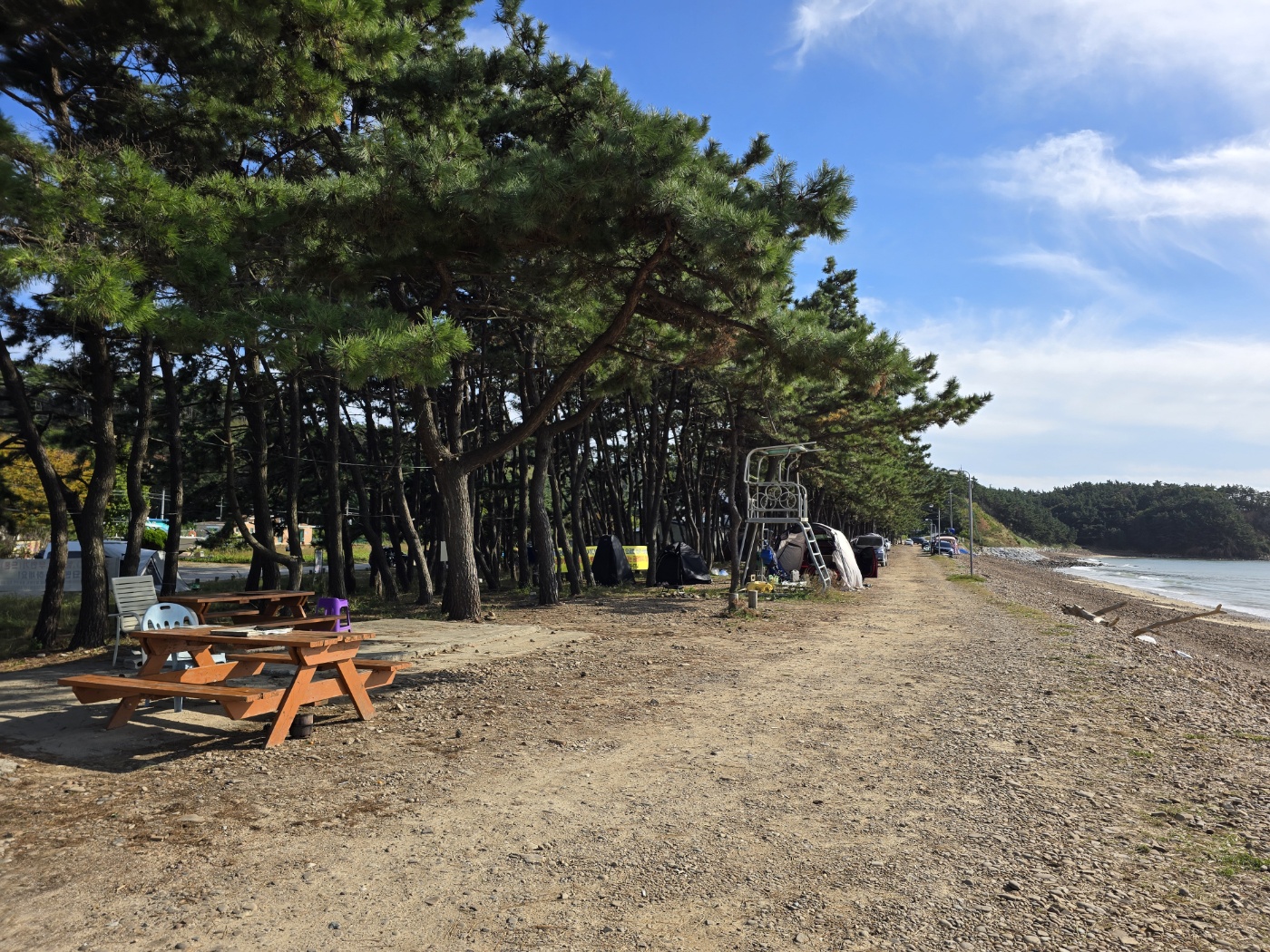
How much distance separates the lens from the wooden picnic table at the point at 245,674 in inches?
192

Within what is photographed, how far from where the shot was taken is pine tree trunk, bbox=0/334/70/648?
8758mm

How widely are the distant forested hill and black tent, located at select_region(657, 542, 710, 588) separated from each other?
125694mm

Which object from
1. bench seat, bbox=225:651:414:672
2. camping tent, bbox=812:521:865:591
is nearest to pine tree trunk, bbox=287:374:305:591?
bench seat, bbox=225:651:414:672

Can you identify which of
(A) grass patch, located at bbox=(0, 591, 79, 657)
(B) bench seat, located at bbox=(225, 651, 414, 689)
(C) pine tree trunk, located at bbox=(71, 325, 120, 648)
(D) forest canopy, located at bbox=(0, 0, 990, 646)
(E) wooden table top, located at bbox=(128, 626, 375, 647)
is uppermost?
(D) forest canopy, located at bbox=(0, 0, 990, 646)

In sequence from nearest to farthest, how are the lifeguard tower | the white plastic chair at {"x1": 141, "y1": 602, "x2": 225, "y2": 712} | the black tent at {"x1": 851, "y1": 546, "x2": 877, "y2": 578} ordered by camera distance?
the white plastic chair at {"x1": 141, "y1": 602, "x2": 225, "y2": 712}, the lifeguard tower, the black tent at {"x1": 851, "y1": 546, "x2": 877, "y2": 578}

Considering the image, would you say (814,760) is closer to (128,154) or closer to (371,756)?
(371,756)

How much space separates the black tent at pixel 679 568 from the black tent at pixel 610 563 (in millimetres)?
1449

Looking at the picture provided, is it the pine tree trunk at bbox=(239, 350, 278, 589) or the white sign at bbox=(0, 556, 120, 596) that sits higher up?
the pine tree trunk at bbox=(239, 350, 278, 589)

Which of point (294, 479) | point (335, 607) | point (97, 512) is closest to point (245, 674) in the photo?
point (335, 607)

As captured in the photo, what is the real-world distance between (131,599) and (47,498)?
7.96 feet

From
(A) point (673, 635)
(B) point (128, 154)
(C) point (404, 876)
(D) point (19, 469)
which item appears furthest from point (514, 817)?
(D) point (19, 469)

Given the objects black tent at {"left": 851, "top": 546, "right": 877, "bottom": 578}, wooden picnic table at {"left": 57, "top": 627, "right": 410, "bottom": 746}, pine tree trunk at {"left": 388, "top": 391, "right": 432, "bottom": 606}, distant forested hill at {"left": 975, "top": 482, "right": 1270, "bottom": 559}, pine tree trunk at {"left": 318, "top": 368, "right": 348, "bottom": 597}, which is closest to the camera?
wooden picnic table at {"left": 57, "top": 627, "right": 410, "bottom": 746}

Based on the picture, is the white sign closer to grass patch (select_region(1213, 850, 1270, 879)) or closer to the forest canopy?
the forest canopy

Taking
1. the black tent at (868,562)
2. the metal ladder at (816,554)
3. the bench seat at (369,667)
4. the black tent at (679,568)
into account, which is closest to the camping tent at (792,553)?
the metal ladder at (816,554)
